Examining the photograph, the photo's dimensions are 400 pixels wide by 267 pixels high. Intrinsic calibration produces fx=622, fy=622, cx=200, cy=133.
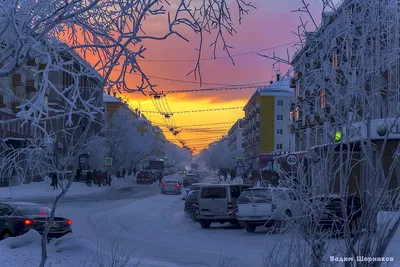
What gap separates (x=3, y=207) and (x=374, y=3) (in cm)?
1356

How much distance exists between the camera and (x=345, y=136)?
671 centimetres

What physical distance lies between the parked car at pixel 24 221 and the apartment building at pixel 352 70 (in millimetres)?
10527

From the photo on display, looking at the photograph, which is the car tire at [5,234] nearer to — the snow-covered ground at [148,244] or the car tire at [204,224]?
the snow-covered ground at [148,244]

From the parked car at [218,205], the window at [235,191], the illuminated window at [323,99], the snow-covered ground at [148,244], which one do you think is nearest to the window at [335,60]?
the illuminated window at [323,99]

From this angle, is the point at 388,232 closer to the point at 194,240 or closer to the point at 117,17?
the point at 117,17

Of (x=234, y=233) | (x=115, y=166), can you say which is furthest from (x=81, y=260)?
(x=115, y=166)

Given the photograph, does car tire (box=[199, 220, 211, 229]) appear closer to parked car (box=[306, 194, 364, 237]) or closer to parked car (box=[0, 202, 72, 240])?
parked car (box=[0, 202, 72, 240])

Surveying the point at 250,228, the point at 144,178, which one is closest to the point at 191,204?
the point at 250,228

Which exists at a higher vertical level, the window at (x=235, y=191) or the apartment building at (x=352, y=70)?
the apartment building at (x=352, y=70)

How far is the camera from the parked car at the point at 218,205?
24.9 meters

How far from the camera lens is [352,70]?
6879 millimetres

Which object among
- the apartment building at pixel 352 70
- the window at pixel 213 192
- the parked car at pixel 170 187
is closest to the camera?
the apartment building at pixel 352 70

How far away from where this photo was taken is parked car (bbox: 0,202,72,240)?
16.5 metres

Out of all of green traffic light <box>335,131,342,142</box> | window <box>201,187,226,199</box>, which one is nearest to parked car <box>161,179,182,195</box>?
window <box>201,187,226,199</box>
